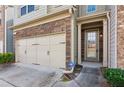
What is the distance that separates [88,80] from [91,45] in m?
4.78

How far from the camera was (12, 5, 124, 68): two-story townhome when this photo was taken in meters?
10.0

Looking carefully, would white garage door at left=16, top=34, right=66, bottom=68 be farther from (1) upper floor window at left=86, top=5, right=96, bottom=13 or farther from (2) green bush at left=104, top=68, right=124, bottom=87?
(2) green bush at left=104, top=68, right=124, bottom=87

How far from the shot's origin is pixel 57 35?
36.4 ft

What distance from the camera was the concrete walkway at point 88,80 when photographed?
24.2 ft

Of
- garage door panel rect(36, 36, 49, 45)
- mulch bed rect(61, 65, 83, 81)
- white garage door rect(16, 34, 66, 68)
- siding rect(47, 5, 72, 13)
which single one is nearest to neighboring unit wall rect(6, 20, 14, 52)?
white garage door rect(16, 34, 66, 68)

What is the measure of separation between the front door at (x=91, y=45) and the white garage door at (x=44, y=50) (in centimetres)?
247

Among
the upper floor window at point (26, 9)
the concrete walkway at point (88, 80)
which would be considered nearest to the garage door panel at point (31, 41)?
the upper floor window at point (26, 9)

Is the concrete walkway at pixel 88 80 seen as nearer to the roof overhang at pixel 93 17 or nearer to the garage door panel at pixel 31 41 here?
the roof overhang at pixel 93 17

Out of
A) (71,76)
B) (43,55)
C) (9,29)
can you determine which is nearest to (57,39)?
(43,55)

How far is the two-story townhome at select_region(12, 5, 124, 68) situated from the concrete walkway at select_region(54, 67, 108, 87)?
3.06 ft

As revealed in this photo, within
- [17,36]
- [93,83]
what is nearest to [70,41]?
[93,83]

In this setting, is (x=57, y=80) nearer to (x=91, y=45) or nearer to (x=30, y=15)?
(x=91, y=45)

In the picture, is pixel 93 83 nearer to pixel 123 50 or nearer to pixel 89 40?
pixel 123 50
